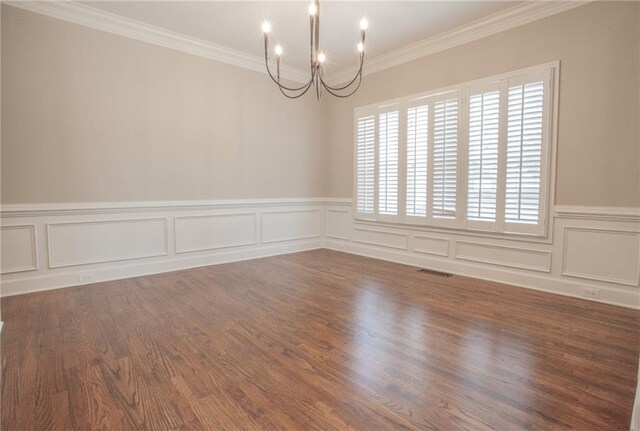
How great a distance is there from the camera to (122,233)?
4.21 metres

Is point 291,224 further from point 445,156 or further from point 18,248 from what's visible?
point 18,248

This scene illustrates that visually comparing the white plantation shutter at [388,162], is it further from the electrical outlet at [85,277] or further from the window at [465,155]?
the electrical outlet at [85,277]

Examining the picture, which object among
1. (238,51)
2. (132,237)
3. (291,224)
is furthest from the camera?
(291,224)

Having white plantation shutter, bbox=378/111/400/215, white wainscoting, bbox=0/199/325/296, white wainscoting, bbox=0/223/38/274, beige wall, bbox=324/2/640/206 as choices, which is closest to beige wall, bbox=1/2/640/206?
beige wall, bbox=324/2/640/206

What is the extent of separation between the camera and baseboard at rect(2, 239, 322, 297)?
142 inches

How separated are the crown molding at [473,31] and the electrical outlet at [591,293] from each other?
290cm

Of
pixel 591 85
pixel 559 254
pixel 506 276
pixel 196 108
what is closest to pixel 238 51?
pixel 196 108

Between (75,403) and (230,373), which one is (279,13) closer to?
(230,373)

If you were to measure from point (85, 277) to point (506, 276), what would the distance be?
5.03 m

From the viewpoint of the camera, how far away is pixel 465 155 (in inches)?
167

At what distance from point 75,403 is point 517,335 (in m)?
3.01

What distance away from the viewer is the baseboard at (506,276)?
10.8 ft

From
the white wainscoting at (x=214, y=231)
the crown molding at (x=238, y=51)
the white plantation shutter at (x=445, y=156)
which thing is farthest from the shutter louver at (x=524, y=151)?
the white wainscoting at (x=214, y=231)

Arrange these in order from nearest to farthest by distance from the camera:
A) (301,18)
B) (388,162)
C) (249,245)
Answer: (301,18), (388,162), (249,245)
